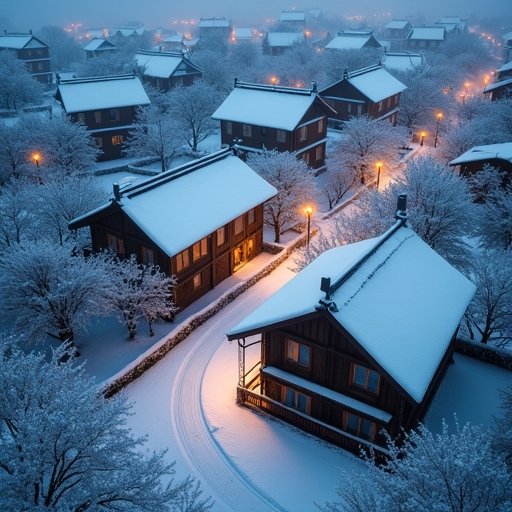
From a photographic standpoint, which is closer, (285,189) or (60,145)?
(285,189)

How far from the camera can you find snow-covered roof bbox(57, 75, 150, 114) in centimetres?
6053

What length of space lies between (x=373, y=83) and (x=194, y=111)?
24.0 meters

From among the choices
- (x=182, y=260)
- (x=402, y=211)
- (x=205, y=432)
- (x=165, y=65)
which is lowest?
(x=205, y=432)

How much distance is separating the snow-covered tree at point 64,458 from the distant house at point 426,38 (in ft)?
444

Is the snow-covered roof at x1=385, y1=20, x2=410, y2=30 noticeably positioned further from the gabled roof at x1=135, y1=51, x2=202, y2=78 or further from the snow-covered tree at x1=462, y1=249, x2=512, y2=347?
the snow-covered tree at x1=462, y1=249, x2=512, y2=347

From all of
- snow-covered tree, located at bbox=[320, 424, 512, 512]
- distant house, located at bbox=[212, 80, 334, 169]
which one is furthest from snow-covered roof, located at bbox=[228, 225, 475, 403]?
distant house, located at bbox=[212, 80, 334, 169]

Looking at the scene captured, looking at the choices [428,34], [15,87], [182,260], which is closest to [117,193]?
[182,260]

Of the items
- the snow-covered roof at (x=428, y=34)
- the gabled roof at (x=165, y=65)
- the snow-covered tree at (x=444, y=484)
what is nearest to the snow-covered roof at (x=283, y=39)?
the snow-covered roof at (x=428, y=34)

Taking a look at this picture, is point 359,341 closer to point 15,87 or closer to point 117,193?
point 117,193

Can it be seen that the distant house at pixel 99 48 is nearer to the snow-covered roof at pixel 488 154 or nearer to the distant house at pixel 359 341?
the snow-covered roof at pixel 488 154

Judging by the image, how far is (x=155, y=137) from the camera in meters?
56.4

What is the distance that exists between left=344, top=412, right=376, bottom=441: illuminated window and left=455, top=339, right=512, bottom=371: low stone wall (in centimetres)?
967

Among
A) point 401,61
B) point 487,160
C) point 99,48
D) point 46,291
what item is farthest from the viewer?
point 99,48

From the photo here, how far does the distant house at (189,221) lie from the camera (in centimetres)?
3155
